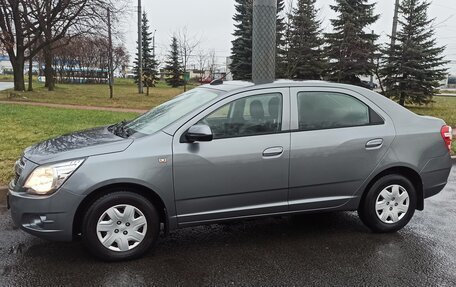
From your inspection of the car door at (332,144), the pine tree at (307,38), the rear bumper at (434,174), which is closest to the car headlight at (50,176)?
the car door at (332,144)

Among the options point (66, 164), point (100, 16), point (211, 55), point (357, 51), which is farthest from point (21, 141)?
point (211, 55)

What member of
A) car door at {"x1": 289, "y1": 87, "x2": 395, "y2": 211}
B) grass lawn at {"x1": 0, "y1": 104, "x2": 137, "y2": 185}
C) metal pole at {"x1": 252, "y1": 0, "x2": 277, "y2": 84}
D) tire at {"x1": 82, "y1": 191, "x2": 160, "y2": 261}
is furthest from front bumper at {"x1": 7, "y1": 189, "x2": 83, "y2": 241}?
metal pole at {"x1": 252, "y1": 0, "x2": 277, "y2": 84}

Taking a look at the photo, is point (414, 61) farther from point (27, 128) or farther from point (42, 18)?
point (42, 18)

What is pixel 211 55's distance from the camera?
173 ft

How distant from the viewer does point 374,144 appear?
4398 mm

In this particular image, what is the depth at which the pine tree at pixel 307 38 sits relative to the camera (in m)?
23.5

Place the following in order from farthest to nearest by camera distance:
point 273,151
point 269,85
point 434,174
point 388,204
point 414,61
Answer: point 414,61
point 434,174
point 388,204
point 269,85
point 273,151

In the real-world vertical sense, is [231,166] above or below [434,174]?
→ above

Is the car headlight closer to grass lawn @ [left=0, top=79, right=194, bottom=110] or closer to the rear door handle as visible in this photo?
the rear door handle

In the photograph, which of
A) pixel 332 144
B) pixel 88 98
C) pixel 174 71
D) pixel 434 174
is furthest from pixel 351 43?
pixel 174 71

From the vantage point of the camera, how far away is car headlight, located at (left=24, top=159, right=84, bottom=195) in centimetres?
358

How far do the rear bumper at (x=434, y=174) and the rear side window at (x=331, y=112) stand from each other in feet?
2.49

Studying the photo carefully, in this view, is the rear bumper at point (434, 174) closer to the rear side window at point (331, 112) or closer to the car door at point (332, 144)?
the car door at point (332, 144)

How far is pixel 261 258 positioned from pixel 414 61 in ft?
63.2
